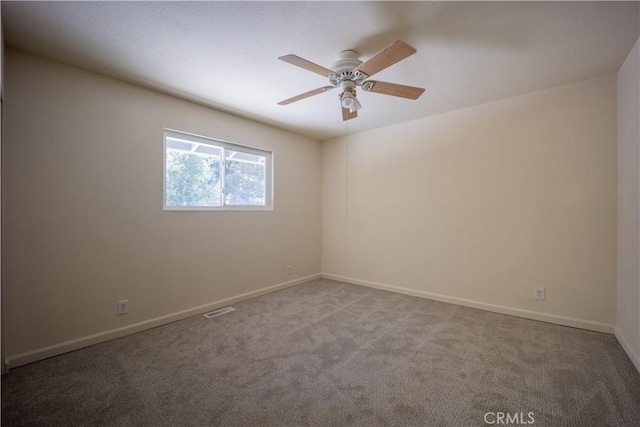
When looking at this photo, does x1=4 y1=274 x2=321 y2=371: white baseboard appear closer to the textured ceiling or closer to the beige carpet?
the beige carpet

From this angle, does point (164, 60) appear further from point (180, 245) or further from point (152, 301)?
point (152, 301)

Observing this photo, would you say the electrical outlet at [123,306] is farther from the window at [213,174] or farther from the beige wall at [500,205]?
the beige wall at [500,205]

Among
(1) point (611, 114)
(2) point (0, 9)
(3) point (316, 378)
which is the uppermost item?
(2) point (0, 9)

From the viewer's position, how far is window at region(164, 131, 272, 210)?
302cm

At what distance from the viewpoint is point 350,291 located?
396 cm

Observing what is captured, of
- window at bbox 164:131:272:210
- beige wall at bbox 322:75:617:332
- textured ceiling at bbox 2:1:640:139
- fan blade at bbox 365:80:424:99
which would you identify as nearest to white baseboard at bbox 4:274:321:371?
window at bbox 164:131:272:210

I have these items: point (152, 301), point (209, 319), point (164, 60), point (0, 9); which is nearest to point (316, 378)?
point (209, 319)

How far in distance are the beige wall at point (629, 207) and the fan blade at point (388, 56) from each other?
178cm

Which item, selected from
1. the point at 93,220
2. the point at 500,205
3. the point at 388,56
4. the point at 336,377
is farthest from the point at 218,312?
the point at 500,205

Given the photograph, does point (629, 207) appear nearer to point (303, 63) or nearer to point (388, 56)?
point (388, 56)

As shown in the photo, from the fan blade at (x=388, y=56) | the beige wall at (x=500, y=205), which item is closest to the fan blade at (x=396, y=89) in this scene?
the fan blade at (x=388, y=56)

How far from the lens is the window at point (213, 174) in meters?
3.02

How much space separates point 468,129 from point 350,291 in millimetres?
2574

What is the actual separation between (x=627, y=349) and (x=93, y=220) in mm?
4494
